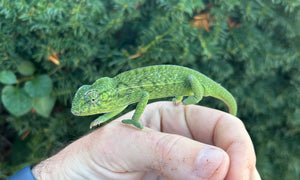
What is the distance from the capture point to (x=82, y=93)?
92 centimetres

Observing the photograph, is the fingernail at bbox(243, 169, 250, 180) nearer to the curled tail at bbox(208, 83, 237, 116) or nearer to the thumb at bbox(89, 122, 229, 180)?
the thumb at bbox(89, 122, 229, 180)

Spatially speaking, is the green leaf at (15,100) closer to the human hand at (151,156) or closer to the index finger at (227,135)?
the human hand at (151,156)

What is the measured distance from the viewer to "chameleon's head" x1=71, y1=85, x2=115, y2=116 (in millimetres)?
897

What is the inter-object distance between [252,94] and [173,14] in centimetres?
74

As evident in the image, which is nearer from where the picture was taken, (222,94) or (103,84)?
(103,84)

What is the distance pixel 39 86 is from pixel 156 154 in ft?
2.66

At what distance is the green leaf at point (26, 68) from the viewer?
1.42 meters

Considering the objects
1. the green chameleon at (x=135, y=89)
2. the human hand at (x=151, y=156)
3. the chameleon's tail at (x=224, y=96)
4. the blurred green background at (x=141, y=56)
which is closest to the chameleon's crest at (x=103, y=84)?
the green chameleon at (x=135, y=89)

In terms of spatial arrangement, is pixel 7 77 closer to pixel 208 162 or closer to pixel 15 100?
pixel 15 100

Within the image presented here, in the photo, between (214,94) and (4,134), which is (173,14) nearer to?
(214,94)

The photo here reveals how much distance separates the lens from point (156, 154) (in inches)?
38.1

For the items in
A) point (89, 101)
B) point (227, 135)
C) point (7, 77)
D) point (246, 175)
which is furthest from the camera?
point (7, 77)

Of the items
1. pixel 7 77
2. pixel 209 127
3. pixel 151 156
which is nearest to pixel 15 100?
pixel 7 77

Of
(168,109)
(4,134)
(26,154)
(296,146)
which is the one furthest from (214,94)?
(4,134)
